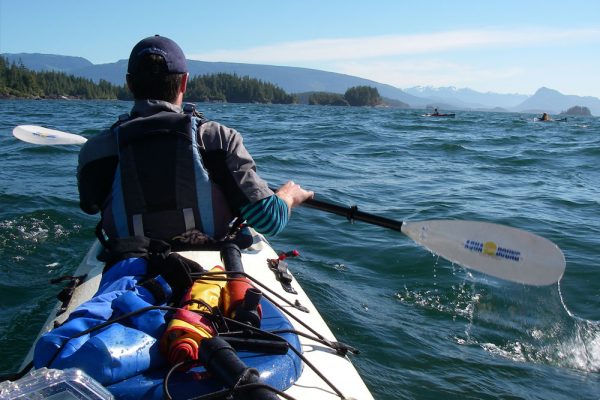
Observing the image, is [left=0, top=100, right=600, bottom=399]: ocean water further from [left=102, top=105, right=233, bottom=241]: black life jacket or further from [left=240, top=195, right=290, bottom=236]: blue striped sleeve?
[left=102, top=105, right=233, bottom=241]: black life jacket

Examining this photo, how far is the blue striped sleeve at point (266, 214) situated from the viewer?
258 centimetres

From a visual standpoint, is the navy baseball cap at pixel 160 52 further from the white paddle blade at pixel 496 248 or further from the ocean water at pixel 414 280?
the ocean water at pixel 414 280

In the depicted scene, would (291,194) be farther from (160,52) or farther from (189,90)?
(189,90)

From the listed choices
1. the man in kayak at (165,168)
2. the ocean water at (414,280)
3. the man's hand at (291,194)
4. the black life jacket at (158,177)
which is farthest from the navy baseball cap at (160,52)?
the ocean water at (414,280)

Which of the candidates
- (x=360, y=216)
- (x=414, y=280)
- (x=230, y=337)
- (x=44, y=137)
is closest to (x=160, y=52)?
(x=230, y=337)

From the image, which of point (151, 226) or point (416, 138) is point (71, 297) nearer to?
point (151, 226)

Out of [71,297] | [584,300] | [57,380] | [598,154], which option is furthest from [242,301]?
[598,154]

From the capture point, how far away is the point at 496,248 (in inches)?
154

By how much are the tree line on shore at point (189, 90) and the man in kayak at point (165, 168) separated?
9320 centimetres

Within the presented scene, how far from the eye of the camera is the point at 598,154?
→ 1517cm

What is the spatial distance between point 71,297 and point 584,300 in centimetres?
454

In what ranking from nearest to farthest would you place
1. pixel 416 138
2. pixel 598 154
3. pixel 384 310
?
pixel 384 310
pixel 598 154
pixel 416 138

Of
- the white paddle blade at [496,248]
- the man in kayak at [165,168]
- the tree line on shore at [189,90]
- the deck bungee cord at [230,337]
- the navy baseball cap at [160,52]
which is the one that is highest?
the navy baseball cap at [160,52]

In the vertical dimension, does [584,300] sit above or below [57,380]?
below
